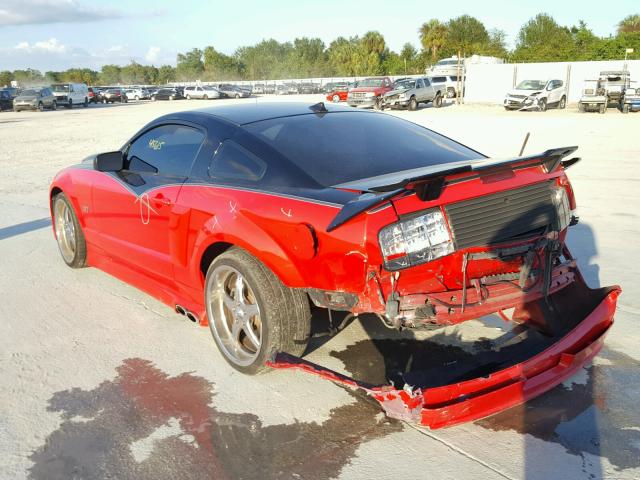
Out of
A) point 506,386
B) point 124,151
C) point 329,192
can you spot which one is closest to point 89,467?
point 329,192

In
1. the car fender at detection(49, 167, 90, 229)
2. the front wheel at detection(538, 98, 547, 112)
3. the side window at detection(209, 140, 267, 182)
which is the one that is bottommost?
the front wheel at detection(538, 98, 547, 112)

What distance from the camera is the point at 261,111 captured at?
4297 millimetres

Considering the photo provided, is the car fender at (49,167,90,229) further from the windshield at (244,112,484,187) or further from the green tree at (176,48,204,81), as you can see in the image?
the green tree at (176,48,204,81)

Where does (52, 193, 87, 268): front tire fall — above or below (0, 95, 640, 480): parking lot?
above

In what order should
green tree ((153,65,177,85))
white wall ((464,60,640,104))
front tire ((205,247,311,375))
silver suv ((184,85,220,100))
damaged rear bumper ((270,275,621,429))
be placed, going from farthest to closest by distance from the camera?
green tree ((153,65,177,85)) < silver suv ((184,85,220,100)) < white wall ((464,60,640,104)) < front tire ((205,247,311,375)) < damaged rear bumper ((270,275,621,429))

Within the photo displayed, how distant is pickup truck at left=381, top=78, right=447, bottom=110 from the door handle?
96.9 ft

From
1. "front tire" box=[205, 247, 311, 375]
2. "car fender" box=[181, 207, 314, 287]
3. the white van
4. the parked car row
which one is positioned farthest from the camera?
the white van

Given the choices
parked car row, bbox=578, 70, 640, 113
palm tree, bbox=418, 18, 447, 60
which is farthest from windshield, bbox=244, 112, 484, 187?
palm tree, bbox=418, 18, 447, 60

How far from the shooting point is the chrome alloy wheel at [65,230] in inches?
228

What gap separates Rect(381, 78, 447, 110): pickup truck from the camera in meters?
32.5

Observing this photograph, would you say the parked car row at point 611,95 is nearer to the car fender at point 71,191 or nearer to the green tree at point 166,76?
the car fender at point 71,191

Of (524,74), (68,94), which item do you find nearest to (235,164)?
(524,74)

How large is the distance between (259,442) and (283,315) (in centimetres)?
69

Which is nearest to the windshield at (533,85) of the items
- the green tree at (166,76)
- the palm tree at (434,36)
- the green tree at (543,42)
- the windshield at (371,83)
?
the windshield at (371,83)
